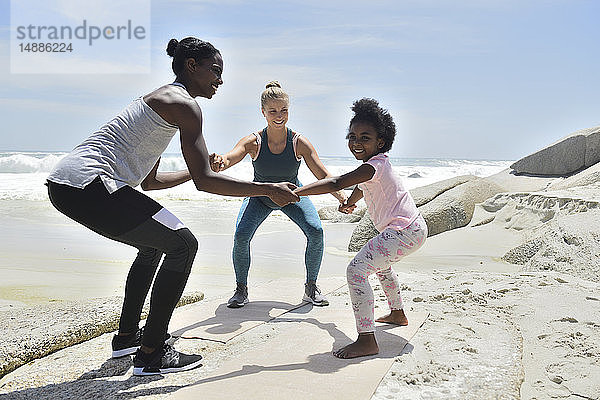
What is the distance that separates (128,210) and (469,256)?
5.94 meters

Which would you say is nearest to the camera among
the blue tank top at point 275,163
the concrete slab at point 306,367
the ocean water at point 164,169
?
the concrete slab at point 306,367

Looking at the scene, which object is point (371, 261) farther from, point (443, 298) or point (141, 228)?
point (443, 298)

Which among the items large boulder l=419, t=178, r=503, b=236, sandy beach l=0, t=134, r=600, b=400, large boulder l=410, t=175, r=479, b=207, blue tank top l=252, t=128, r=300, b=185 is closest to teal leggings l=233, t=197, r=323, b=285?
blue tank top l=252, t=128, r=300, b=185

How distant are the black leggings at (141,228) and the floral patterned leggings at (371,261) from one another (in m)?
1.03

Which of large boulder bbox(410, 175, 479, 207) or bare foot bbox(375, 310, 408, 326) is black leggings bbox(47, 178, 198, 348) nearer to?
bare foot bbox(375, 310, 408, 326)

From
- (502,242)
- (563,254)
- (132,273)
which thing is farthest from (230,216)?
(132,273)

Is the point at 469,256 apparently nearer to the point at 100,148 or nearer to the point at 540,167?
the point at 100,148

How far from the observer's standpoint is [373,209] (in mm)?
3945

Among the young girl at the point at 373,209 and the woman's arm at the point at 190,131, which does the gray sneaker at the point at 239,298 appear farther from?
the woman's arm at the point at 190,131

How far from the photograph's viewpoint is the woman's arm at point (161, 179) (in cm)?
387

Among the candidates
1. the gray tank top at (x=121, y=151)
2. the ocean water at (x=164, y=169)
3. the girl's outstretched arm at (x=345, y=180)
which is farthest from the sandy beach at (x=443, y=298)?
the ocean water at (x=164, y=169)

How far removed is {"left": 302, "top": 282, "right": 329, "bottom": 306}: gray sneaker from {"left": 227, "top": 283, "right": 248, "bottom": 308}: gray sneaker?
530mm

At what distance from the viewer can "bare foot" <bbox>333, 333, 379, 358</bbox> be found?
3.59 m

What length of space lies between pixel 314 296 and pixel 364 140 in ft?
5.84
